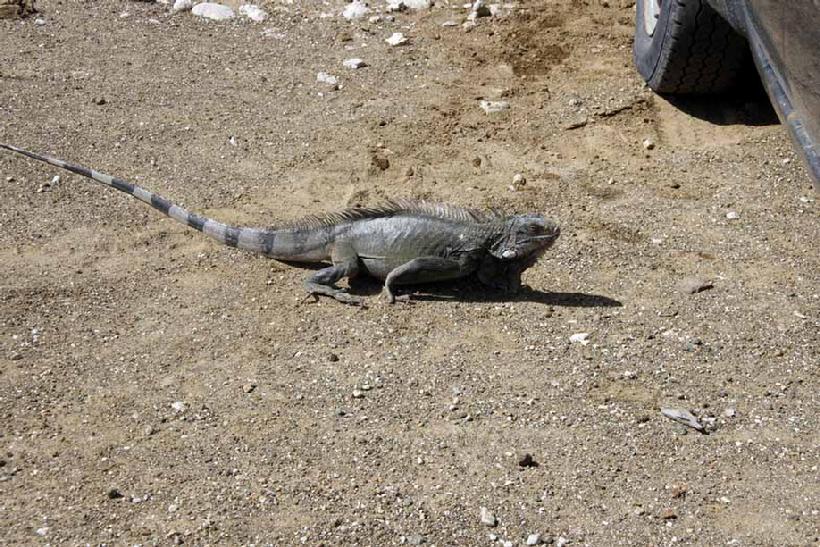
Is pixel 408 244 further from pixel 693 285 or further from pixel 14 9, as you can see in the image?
pixel 14 9

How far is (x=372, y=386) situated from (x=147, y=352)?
4.42ft

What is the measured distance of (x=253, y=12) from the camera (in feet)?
32.2

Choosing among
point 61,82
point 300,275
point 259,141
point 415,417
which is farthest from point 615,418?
point 61,82

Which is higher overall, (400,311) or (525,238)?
(525,238)

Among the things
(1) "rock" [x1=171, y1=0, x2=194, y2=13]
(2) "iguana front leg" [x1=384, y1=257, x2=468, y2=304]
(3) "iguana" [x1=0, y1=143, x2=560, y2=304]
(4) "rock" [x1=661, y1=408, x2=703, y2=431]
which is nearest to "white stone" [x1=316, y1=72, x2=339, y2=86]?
(1) "rock" [x1=171, y1=0, x2=194, y2=13]

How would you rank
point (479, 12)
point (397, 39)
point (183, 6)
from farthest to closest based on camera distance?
point (183, 6)
point (479, 12)
point (397, 39)

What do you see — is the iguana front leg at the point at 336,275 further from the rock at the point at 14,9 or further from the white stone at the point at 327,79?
the rock at the point at 14,9

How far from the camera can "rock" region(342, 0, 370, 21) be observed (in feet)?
31.7

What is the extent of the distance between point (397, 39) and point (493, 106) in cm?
153

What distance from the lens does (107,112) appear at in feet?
27.2

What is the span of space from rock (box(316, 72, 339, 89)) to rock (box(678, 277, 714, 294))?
149 inches

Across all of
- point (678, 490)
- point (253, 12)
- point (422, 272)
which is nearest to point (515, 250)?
point (422, 272)

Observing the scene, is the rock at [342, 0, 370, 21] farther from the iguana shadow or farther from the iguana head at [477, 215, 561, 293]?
the iguana head at [477, 215, 561, 293]

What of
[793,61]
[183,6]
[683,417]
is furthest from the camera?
[183,6]
